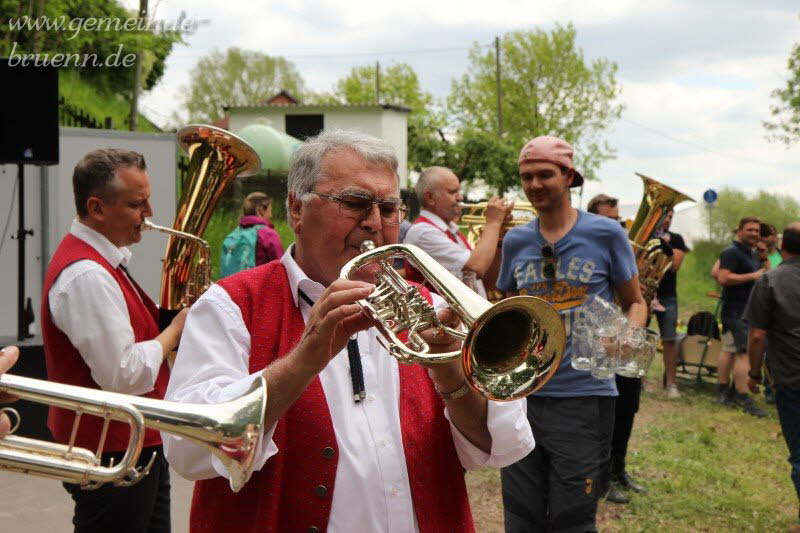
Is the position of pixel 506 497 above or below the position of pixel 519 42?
below

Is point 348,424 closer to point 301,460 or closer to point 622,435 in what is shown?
point 301,460

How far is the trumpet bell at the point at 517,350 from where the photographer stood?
196 cm

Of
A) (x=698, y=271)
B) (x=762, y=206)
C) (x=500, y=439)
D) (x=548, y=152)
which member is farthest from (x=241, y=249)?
(x=762, y=206)

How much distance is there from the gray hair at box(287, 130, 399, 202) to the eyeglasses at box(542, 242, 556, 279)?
1.72 metres

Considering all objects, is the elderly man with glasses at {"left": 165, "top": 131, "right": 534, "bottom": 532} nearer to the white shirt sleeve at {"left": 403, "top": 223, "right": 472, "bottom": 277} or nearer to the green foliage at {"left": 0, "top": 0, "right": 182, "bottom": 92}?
the white shirt sleeve at {"left": 403, "top": 223, "right": 472, "bottom": 277}

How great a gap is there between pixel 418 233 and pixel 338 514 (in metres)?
3.56

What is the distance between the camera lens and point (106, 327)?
2.85m

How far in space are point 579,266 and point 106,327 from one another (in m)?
2.17

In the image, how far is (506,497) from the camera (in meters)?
3.72

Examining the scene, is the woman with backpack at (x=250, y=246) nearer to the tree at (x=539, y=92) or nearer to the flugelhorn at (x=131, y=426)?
the flugelhorn at (x=131, y=426)

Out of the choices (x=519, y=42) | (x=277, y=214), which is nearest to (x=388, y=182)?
(x=277, y=214)

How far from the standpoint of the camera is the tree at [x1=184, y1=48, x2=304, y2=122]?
55.8 meters

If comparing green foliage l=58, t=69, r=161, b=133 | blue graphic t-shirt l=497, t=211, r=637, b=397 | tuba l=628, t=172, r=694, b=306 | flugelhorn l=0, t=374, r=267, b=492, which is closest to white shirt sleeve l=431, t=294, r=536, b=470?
flugelhorn l=0, t=374, r=267, b=492

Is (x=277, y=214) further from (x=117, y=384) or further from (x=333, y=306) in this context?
(x=333, y=306)
